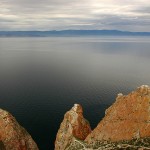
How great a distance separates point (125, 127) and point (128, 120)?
2.54 metres

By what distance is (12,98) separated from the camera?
190 meters

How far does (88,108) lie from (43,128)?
138 feet

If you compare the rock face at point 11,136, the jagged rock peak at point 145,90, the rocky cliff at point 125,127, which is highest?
the jagged rock peak at point 145,90

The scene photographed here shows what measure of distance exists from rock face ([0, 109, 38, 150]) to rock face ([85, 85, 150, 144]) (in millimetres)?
26599

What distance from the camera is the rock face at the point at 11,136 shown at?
91.5 metres

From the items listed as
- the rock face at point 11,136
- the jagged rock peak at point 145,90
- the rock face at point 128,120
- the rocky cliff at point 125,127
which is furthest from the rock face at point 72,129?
the jagged rock peak at point 145,90

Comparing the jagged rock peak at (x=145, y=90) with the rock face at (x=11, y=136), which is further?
the rock face at (x=11, y=136)

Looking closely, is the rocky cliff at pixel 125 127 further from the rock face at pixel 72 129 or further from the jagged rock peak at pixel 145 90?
the rock face at pixel 72 129

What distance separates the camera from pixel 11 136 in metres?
92.9

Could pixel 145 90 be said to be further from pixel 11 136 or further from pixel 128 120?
pixel 11 136

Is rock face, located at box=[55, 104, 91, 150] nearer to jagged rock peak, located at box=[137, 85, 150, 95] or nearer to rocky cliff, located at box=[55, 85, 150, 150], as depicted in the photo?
rocky cliff, located at box=[55, 85, 150, 150]

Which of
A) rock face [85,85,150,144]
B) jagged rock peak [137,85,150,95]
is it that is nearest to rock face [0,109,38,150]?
rock face [85,85,150,144]

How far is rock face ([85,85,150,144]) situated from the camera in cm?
7581

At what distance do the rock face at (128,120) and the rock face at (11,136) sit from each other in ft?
87.3
